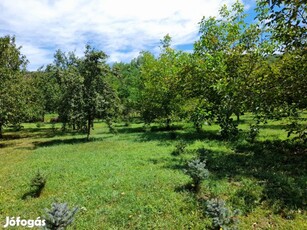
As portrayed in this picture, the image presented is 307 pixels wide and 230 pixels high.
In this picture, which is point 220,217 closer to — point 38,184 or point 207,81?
point 38,184

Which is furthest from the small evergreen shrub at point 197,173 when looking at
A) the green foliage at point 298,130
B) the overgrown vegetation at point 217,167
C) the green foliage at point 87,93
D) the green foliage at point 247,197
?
the green foliage at point 87,93

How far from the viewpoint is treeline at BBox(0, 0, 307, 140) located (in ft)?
28.3

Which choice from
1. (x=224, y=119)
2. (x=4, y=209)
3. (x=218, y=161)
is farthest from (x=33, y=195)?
(x=218, y=161)

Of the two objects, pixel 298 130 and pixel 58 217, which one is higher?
pixel 298 130

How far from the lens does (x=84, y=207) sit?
7.61m

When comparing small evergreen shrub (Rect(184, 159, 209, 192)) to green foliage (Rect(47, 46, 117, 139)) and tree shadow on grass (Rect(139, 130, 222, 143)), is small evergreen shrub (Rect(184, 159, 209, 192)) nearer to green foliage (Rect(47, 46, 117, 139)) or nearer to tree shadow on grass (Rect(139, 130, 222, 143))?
tree shadow on grass (Rect(139, 130, 222, 143))

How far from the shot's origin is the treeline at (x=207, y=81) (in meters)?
8.64

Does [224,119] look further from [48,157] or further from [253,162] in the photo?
[48,157]

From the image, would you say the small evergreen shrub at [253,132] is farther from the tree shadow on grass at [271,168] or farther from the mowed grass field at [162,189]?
the mowed grass field at [162,189]

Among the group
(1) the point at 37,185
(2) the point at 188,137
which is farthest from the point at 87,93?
(1) the point at 37,185

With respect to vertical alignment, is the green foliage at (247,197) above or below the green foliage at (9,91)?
below

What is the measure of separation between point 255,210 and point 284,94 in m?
4.24

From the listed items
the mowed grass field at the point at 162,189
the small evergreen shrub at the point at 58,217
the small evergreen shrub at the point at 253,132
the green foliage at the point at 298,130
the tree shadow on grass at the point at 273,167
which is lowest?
the mowed grass field at the point at 162,189

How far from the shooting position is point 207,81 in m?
14.3
